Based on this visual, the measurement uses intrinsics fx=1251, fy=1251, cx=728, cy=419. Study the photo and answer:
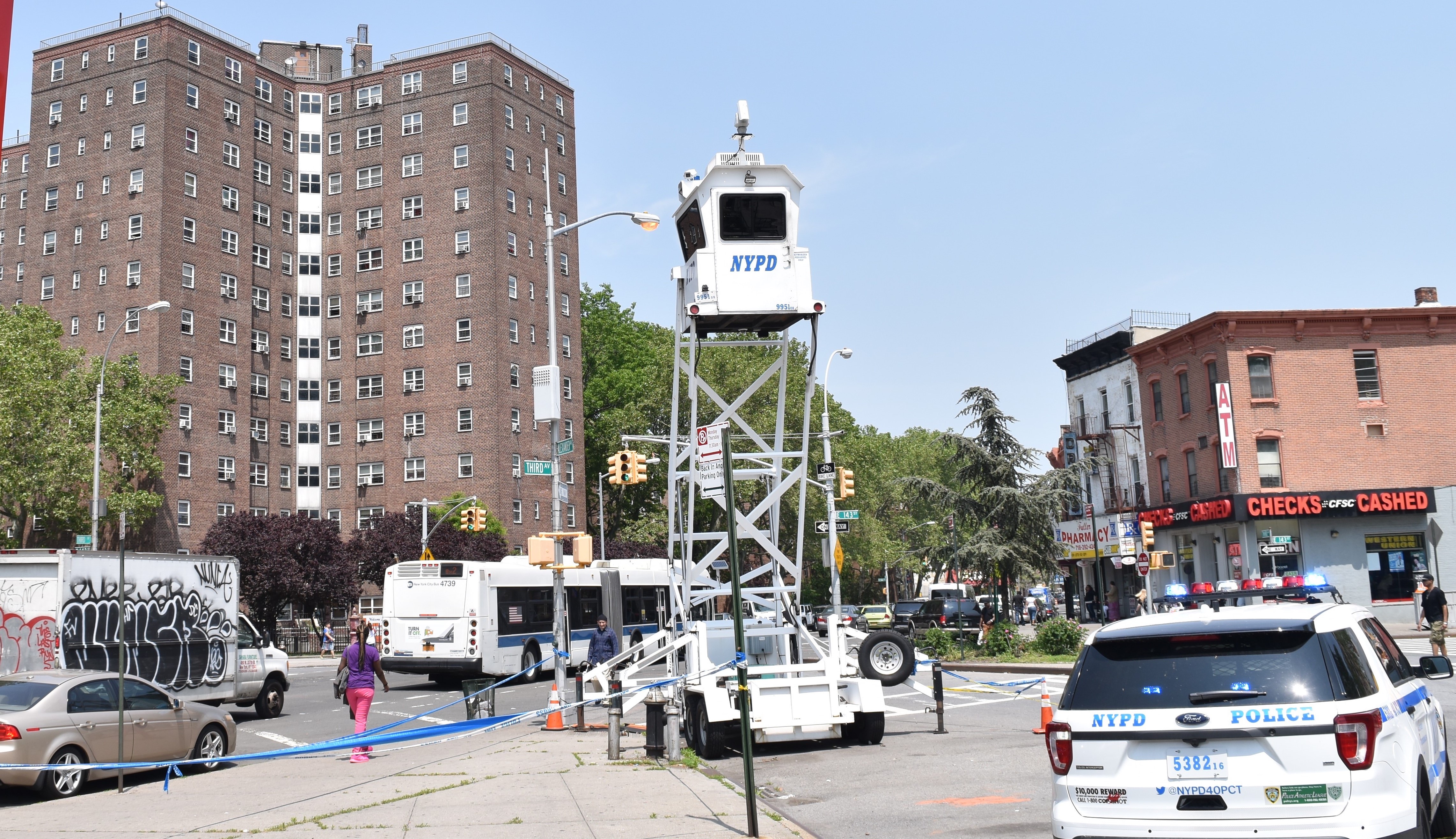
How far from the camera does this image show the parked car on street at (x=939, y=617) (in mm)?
48000

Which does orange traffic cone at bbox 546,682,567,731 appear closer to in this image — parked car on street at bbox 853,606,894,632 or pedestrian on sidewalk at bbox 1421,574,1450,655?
pedestrian on sidewalk at bbox 1421,574,1450,655

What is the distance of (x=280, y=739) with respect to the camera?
19391 millimetres

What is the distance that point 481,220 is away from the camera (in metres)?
71.1

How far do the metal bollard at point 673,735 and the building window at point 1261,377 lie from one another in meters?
37.3

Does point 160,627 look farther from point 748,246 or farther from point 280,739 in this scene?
point 748,246

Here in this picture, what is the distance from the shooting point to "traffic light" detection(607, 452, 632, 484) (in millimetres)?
26297

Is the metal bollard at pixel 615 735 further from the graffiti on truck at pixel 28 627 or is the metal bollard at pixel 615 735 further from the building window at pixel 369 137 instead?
the building window at pixel 369 137

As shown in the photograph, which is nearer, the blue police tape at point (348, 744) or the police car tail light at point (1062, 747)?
the police car tail light at point (1062, 747)

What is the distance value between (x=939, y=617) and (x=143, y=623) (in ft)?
114

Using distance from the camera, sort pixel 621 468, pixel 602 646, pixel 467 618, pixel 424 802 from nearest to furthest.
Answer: pixel 424 802
pixel 602 646
pixel 621 468
pixel 467 618

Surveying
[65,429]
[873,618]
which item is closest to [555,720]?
[873,618]

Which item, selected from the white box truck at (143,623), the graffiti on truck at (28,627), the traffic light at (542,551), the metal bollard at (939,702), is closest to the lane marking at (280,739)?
the white box truck at (143,623)

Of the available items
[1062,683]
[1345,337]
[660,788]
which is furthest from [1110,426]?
[660,788]

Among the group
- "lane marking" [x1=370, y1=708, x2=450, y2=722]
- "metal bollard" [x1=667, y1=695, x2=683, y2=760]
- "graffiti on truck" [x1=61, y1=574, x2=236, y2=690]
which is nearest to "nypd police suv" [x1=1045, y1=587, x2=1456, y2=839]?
"metal bollard" [x1=667, y1=695, x2=683, y2=760]
